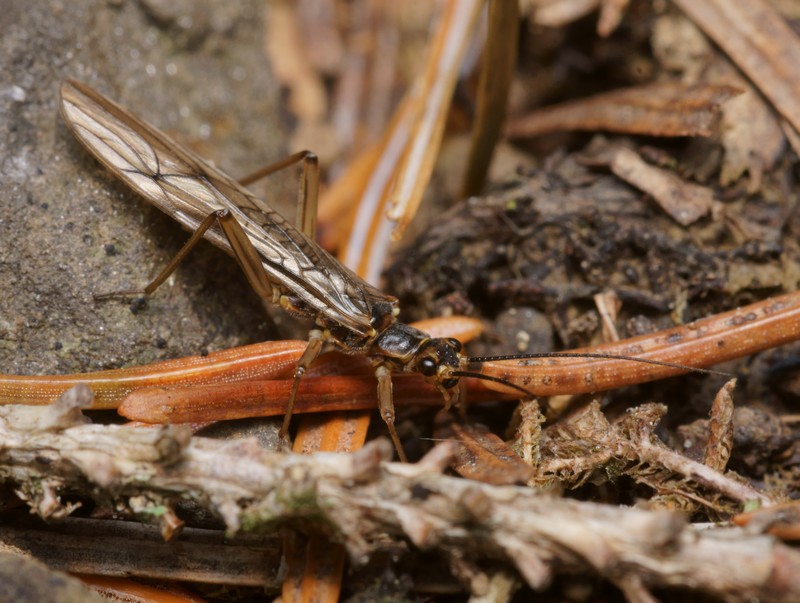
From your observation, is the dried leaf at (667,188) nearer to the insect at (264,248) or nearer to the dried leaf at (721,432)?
the dried leaf at (721,432)

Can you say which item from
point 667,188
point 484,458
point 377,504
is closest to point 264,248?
point 484,458

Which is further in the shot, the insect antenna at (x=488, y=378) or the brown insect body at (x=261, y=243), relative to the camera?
the brown insect body at (x=261, y=243)

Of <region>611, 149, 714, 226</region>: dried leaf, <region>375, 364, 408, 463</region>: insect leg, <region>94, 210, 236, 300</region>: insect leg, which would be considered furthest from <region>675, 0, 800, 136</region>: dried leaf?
<region>94, 210, 236, 300</region>: insect leg

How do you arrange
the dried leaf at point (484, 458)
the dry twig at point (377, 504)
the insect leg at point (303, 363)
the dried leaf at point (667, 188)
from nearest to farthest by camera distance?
the dry twig at point (377, 504) → the dried leaf at point (484, 458) → the insect leg at point (303, 363) → the dried leaf at point (667, 188)

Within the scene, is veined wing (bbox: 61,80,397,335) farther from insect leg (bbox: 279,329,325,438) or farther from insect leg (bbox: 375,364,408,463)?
insect leg (bbox: 375,364,408,463)

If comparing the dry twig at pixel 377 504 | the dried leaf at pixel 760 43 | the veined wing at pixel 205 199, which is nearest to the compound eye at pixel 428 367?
the veined wing at pixel 205 199

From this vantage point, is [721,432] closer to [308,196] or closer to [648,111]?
[648,111]

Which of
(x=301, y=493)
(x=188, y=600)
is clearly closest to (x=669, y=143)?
(x=301, y=493)

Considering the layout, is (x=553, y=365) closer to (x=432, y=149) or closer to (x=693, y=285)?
(x=693, y=285)
